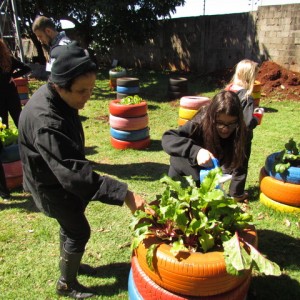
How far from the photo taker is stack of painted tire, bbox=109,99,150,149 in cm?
651

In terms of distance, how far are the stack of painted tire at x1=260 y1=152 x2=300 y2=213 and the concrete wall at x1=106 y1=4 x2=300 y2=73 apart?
952 cm

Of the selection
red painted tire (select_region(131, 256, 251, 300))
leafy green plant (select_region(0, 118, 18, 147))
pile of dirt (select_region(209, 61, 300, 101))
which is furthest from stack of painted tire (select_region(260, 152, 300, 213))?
pile of dirt (select_region(209, 61, 300, 101))

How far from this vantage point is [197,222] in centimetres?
206

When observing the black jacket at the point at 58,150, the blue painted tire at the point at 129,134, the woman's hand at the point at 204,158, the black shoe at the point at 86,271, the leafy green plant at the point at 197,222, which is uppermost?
the black jacket at the point at 58,150

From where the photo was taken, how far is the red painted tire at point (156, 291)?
2.09 metres

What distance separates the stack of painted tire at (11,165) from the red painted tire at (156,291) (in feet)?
10.7

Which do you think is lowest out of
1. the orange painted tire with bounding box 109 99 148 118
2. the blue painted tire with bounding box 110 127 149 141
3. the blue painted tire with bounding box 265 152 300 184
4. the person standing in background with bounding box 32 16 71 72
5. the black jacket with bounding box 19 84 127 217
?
the blue painted tire with bounding box 110 127 149 141

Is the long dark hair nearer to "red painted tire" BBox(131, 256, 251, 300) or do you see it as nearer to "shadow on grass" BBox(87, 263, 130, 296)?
"red painted tire" BBox(131, 256, 251, 300)

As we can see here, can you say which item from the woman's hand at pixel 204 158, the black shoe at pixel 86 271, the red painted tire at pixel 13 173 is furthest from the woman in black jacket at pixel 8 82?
the woman's hand at pixel 204 158

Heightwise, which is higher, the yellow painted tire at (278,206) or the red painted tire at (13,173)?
the red painted tire at (13,173)

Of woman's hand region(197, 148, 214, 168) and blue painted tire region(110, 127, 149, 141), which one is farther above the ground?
woman's hand region(197, 148, 214, 168)

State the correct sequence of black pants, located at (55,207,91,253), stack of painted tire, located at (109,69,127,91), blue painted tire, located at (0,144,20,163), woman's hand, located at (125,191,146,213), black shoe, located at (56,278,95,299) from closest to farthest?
woman's hand, located at (125,191,146,213) < black pants, located at (55,207,91,253) < black shoe, located at (56,278,95,299) < blue painted tire, located at (0,144,20,163) < stack of painted tire, located at (109,69,127,91)

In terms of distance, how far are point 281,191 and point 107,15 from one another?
12732 millimetres

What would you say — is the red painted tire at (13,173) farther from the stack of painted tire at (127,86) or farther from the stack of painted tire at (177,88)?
the stack of painted tire at (177,88)
